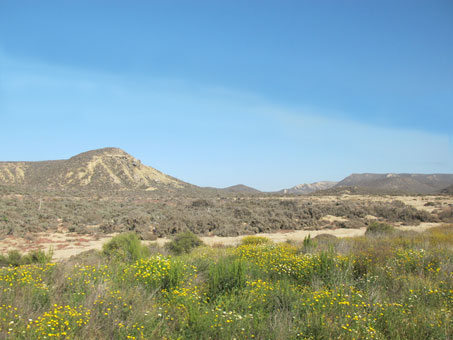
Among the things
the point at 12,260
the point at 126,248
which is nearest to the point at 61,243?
the point at 12,260

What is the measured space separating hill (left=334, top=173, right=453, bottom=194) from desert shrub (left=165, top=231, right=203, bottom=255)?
6816 cm

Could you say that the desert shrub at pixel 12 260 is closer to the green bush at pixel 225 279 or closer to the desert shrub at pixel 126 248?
the desert shrub at pixel 126 248

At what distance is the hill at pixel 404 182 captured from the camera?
99625 millimetres

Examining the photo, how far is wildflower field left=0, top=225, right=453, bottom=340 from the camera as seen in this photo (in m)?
4.06

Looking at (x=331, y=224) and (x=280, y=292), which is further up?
(x=280, y=292)

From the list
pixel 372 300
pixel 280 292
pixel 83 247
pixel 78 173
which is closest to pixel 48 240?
pixel 83 247

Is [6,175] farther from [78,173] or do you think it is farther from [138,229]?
[138,229]

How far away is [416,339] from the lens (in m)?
4.03

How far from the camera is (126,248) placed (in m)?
11.7

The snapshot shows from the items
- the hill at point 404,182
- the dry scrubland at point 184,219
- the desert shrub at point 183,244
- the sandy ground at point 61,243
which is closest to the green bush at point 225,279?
the desert shrub at point 183,244

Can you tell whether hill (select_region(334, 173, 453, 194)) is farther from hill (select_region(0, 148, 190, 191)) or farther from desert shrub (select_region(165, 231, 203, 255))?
desert shrub (select_region(165, 231, 203, 255))

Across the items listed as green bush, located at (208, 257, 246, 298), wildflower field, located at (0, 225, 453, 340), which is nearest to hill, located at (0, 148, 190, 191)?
wildflower field, located at (0, 225, 453, 340)

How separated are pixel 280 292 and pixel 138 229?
18.0m

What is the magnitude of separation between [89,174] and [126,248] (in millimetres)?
66857
